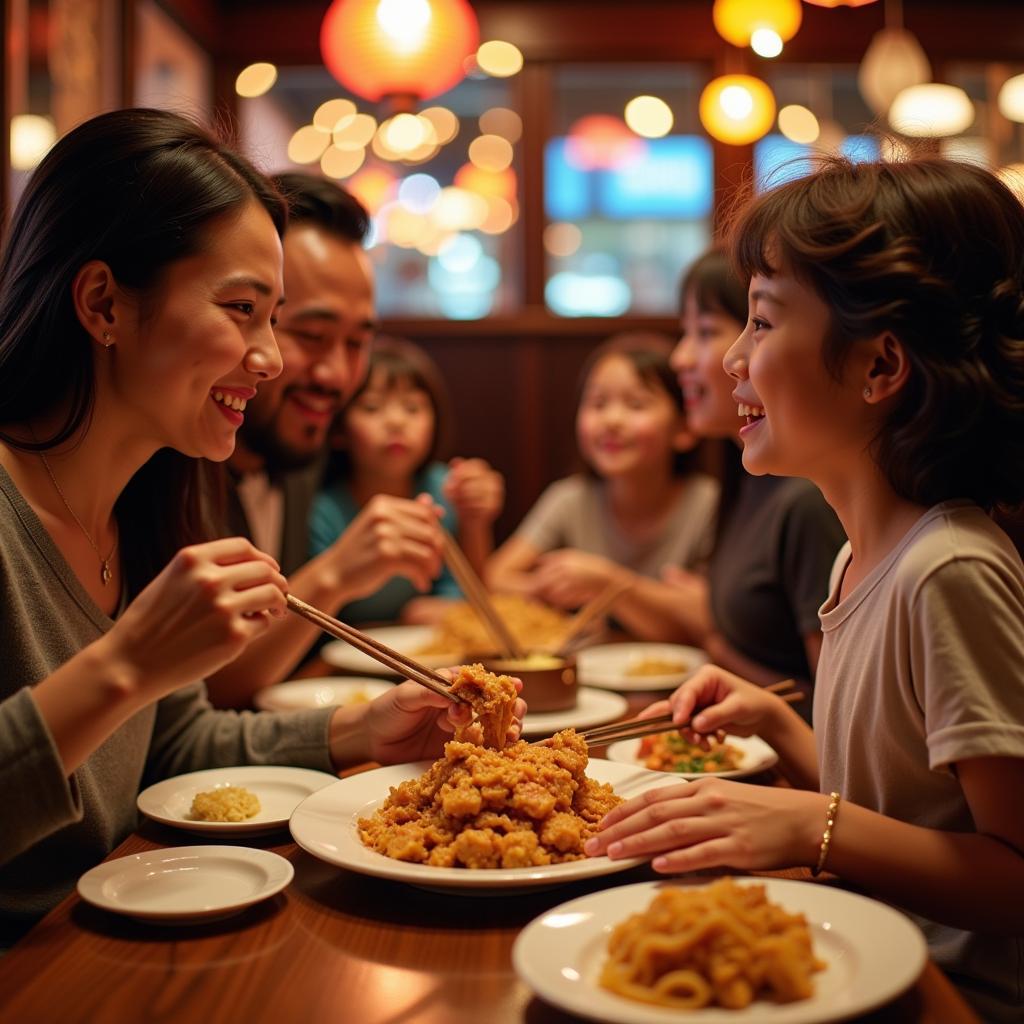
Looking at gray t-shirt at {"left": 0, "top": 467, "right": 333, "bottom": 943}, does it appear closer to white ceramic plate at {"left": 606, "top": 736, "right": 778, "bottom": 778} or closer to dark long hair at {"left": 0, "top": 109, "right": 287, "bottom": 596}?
dark long hair at {"left": 0, "top": 109, "right": 287, "bottom": 596}

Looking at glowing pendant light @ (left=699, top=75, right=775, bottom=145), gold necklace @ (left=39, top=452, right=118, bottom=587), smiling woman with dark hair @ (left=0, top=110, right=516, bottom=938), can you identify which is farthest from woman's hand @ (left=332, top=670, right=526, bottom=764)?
glowing pendant light @ (left=699, top=75, right=775, bottom=145)

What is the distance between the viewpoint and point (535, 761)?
1.35 m

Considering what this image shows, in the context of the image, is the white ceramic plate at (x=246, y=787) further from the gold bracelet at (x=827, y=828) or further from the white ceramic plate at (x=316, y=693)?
the gold bracelet at (x=827, y=828)

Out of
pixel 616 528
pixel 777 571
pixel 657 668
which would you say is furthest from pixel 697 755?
pixel 616 528

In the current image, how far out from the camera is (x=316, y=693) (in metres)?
2.34

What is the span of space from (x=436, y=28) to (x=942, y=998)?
307 centimetres

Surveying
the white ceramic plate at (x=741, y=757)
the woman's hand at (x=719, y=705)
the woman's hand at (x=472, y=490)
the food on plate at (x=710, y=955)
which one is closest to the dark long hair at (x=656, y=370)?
the woman's hand at (x=472, y=490)

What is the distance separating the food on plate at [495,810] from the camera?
122 cm

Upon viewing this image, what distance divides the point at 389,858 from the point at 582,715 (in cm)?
85

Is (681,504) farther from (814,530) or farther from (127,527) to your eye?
(127,527)

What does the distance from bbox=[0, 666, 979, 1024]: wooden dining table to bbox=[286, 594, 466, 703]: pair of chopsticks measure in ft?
0.93

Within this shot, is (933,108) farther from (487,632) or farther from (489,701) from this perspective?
(489,701)

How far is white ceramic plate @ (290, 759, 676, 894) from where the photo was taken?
115 cm

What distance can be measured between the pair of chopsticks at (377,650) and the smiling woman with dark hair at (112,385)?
8 cm
